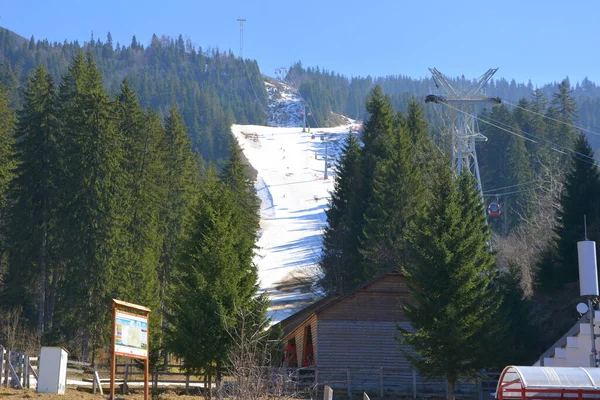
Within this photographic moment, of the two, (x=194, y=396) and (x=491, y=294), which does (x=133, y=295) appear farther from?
(x=491, y=294)

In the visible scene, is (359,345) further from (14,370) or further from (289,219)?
(289,219)

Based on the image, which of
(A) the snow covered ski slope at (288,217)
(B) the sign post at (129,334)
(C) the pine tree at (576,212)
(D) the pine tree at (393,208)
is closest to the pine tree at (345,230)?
(D) the pine tree at (393,208)

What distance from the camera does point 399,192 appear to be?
47125 mm

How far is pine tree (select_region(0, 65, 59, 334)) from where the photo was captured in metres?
45.5

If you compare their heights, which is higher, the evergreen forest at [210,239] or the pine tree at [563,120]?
the pine tree at [563,120]

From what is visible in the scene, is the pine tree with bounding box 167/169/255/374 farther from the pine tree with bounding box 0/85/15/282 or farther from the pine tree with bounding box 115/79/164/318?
the pine tree with bounding box 0/85/15/282

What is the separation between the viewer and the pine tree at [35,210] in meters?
45.5

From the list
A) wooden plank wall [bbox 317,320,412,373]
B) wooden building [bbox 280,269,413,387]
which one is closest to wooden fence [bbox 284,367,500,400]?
wooden plank wall [bbox 317,320,412,373]

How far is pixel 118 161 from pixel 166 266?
28.4 feet

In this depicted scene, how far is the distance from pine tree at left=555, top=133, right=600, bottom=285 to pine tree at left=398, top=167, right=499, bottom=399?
5.41 m

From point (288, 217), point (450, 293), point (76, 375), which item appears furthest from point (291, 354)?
point (288, 217)

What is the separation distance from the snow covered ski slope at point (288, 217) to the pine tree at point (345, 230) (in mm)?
4704

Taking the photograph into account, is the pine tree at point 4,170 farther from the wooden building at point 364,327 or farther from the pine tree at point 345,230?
the wooden building at point 364,327

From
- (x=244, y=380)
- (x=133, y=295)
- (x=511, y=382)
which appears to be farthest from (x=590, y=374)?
(x=133, y=295)
